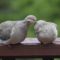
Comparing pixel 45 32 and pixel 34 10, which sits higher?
pixel 34 10

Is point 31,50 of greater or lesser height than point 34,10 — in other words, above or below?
below

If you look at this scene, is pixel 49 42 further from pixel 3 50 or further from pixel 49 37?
pixel 3 50

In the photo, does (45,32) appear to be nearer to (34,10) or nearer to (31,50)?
(31,50)

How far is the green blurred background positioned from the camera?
281 centimetres

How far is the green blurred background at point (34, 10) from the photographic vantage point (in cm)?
281

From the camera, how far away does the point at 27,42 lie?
154 cm

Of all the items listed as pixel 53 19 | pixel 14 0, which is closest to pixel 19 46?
pixel 53 19

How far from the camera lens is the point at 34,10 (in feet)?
9.35

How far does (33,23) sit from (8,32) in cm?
10

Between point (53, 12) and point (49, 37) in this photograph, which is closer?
point (49, 37)

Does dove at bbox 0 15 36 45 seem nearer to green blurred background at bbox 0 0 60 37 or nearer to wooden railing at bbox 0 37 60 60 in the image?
wooden railing at bbox 0 37 60 60

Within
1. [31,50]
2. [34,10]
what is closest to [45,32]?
[31,50]

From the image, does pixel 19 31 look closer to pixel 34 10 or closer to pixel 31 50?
pixel 31 50

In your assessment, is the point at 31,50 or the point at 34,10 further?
the point at 34,10
